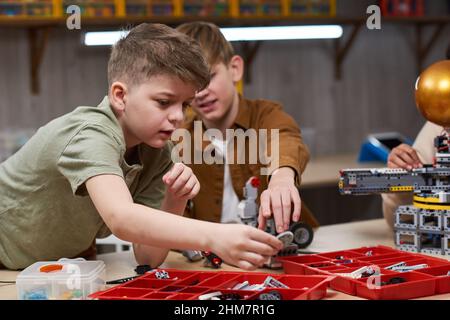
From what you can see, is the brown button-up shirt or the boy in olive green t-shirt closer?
the boy in olive green t-shirt

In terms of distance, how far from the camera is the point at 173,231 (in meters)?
1.05

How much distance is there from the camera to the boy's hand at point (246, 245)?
100 centimetres

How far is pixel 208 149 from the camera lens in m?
1.85

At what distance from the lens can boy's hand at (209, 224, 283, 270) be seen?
1.00 meters

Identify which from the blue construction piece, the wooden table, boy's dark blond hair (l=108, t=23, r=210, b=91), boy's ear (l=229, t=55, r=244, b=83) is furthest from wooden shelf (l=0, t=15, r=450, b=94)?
boy's dark blond hair (l=108, t=23, r=210, b=91)

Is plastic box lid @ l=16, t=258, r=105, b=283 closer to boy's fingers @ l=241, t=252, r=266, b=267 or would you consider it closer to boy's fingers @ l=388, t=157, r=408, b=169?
boy's fingers @ l=241, t=252, r=266, b=267

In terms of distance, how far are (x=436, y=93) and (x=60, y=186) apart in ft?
2.38

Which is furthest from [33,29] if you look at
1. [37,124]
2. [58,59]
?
[37,124]

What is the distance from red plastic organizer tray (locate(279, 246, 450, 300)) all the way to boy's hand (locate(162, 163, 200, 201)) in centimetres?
21

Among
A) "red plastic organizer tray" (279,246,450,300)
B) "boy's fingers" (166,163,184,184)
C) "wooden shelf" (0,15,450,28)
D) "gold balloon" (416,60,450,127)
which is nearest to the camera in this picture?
"red plastic organizer tray" (279,246,450,300)

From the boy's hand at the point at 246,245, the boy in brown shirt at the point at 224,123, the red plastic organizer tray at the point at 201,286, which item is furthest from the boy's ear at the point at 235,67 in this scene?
the boy's hand at the point at 246,245

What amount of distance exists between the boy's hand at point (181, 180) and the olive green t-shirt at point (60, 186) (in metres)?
0.09

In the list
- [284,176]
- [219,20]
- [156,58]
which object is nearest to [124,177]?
[156,58]
